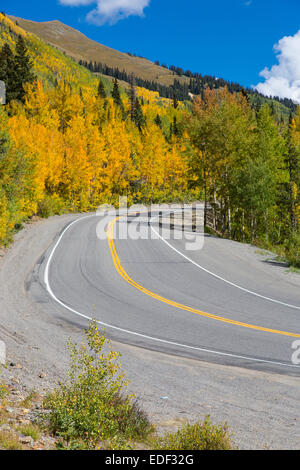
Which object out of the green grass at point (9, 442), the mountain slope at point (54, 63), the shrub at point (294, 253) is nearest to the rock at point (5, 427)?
the green grass at point (9, 442)

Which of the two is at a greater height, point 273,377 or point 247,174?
point 247,174

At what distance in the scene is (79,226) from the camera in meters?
31.2

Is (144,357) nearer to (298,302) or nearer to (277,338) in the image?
(277,338)

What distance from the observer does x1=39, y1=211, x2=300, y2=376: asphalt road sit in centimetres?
1062

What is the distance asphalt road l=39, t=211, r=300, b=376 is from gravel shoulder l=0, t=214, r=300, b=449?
69cm

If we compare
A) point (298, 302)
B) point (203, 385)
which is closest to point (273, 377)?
point (203, 385)

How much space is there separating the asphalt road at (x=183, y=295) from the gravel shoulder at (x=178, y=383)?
69cm

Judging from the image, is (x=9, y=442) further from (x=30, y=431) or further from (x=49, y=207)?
(x=49, y=207)

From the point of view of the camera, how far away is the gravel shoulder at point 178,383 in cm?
663

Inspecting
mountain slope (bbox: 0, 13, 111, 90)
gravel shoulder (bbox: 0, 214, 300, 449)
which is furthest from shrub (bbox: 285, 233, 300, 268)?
mountain slope (bbox: 0, 13, 111, 90)

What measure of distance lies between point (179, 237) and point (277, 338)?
18.0 metres

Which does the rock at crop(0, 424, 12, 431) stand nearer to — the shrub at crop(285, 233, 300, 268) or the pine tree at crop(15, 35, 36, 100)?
the shrub at crop(285, 233, 300, 268)

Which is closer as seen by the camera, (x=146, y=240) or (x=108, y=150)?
(x=146, y=240)

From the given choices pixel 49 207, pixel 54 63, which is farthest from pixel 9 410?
pixel 54 63
